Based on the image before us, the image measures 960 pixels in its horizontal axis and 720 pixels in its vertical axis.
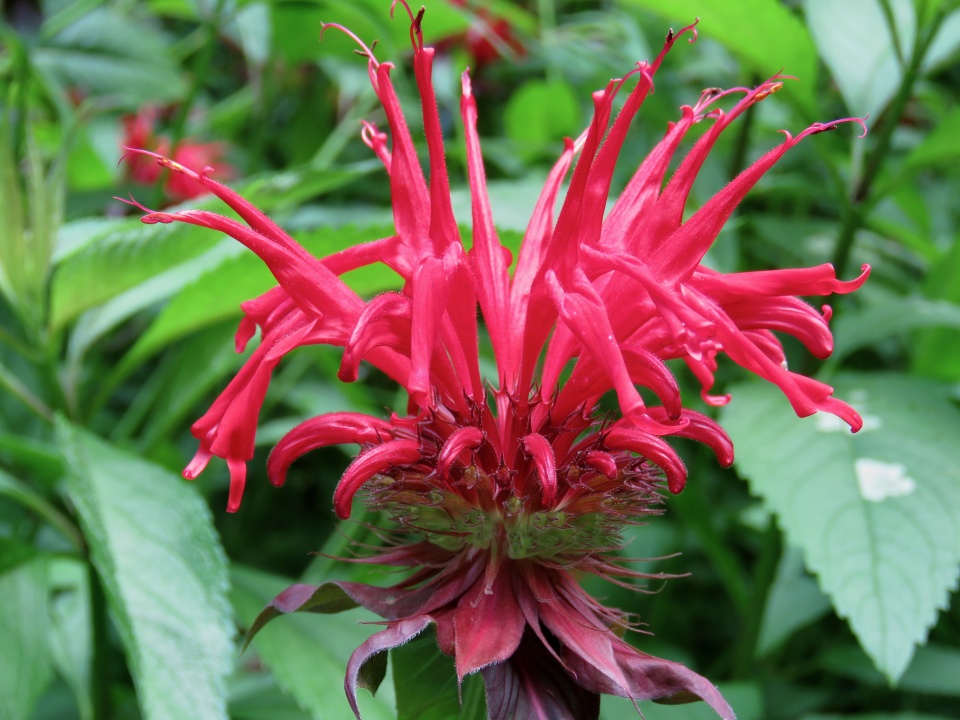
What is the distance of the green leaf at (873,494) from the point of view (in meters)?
0.81

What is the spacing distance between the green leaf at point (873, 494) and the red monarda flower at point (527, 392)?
192 millimetres

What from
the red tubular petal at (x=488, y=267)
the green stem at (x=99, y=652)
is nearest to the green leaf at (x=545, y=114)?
the red tubular petal at (x=488, y=267)

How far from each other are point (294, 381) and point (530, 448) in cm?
98

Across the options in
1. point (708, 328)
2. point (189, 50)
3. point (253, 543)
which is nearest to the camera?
point (708, 328)

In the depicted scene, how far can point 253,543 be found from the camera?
1790mm

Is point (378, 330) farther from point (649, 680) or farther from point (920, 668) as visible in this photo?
point (920, 668)

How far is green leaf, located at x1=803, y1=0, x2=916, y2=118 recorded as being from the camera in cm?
120

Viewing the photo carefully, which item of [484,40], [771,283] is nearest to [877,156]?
[771,283]

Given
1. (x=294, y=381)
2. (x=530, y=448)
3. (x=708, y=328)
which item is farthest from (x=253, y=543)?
→ (x=708, y=328)

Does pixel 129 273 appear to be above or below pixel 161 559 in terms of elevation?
above

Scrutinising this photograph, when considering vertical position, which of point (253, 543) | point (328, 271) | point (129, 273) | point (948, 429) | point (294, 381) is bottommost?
point (253, 543)

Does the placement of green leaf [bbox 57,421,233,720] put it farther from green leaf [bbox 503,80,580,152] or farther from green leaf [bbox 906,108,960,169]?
green leaf [bbox 503,80,580,152]

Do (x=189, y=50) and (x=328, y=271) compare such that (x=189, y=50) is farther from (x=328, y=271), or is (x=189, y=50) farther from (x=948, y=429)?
(x=948, y=429)

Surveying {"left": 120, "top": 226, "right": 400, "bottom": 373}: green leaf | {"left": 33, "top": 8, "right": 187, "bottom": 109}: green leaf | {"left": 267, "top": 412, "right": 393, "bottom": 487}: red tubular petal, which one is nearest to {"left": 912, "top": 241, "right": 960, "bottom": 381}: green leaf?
{"left": 120, "top": 226, "right": 400, "bottom": 373}: green leaf
